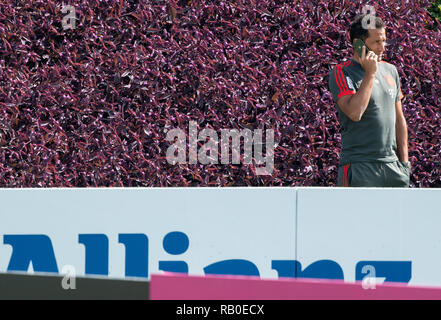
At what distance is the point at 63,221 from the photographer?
168 inches

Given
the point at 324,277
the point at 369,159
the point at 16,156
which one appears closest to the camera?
the point at 324,277

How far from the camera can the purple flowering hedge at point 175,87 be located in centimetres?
568

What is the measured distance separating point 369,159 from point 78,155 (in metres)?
2.33

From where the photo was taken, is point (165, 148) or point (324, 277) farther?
point (165, 148)

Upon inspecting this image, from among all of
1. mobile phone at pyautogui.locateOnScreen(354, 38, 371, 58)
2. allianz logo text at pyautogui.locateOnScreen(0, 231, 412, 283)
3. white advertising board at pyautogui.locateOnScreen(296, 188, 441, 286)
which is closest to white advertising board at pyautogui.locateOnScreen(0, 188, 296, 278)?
allianz logo text at pyautogui.locateOnScreen(0, 231, 412, 283)

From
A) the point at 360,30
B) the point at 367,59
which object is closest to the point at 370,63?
the point at 367,59

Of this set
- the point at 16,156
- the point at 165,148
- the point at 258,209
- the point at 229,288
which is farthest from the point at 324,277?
the point at 16,156

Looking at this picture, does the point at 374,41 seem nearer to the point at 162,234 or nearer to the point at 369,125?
the point at 369,125

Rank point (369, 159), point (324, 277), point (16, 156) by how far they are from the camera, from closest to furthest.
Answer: point (324, 277)
point (369, 159)
point (16, 156)

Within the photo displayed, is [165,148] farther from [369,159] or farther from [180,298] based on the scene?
[180,298]

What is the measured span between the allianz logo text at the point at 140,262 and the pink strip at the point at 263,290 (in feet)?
3.44

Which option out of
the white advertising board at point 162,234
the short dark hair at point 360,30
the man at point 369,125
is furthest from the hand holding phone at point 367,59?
the white advertising board at point 162,234

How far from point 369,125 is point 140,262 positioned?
163 cm

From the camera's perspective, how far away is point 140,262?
4.24 metres
